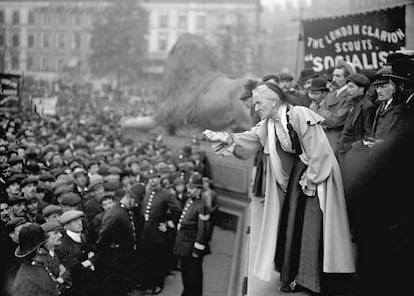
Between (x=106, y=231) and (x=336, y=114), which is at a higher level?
(x=336, y=114)

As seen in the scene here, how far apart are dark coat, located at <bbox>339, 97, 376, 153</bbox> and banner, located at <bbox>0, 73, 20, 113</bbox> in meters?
5.83

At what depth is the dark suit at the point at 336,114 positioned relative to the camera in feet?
18.6

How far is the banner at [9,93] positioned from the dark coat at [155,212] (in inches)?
126

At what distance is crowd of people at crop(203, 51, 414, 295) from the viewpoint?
117 inches

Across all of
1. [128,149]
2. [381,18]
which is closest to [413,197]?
[381,18]

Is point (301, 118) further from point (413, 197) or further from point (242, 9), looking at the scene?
point (242, 9)

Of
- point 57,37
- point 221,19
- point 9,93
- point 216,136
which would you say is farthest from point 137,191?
point 57,37

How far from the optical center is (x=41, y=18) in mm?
56219

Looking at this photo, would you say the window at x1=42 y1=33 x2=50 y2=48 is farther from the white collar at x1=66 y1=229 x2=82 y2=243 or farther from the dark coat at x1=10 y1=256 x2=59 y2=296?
the dark coat at x1=10 y1=256 x2=59 y2=296

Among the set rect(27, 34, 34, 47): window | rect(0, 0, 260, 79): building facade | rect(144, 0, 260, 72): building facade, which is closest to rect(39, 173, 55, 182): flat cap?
rect(0, 0, 260, 79): building facade

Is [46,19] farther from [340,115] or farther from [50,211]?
[340,115]

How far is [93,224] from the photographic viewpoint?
6.55m

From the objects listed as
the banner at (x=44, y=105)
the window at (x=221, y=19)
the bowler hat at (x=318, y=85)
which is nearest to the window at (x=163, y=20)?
the window at (x=221, y=19)

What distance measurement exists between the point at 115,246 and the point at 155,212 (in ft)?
3.87
